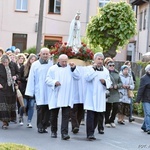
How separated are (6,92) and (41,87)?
111cm

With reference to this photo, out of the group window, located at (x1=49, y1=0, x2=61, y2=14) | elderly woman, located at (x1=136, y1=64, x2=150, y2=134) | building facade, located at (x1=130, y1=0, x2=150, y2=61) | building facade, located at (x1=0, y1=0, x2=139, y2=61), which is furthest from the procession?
building facade, located at (x1=130, y1=0, x2=150, y2=61)

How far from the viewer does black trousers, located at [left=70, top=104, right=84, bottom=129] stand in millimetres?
14375

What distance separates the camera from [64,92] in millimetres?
13211

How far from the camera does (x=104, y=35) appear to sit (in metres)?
27.6

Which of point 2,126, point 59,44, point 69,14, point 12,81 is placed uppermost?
point 69,14

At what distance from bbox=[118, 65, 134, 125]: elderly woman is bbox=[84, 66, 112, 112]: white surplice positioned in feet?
13.3

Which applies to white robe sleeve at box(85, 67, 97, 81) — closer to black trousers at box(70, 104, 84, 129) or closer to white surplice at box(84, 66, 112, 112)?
white surplice at box(84, 66, 112, 112)

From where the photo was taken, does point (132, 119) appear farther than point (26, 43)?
No

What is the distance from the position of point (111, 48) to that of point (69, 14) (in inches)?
493

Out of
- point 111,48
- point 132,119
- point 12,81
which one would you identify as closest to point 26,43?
point 111,48

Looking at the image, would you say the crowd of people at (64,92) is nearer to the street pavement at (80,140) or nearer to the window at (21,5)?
the street pavement at (80,140)

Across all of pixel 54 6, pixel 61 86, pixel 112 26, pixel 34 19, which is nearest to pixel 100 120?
pixel 61 86

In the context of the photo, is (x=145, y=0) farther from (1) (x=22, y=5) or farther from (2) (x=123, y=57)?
(1) (x=22, y=5)

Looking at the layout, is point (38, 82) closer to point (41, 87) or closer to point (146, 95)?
point (41, 87)
